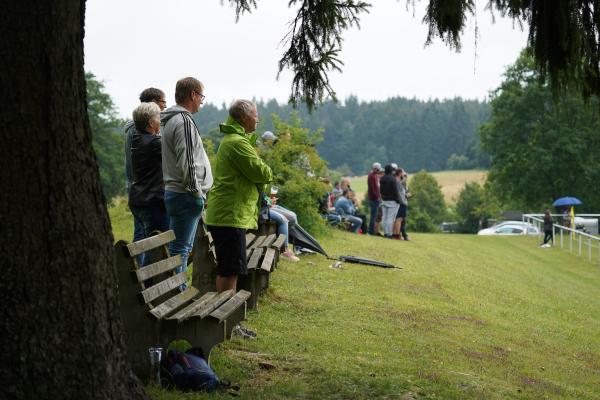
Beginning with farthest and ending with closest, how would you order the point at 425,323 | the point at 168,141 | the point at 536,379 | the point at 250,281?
the point at 425,323
the point at 250,281
the point at 536,379
the point at 168,141

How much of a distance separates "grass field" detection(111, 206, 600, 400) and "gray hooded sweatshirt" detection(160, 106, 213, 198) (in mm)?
1328

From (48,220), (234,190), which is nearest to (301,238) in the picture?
(234,190)

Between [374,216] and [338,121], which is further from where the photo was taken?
[338,121]

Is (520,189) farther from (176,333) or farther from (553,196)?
(176,333)

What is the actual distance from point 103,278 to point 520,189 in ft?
178

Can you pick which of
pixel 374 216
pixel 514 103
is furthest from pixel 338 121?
pixel 374 216

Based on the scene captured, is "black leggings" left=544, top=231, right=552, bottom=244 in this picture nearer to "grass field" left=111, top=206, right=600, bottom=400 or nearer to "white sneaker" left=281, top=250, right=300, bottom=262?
"grass field" left=111, top=206, right=600, bottom=400

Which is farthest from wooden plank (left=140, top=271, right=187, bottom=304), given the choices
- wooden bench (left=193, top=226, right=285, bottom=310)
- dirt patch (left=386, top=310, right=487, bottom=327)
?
Answer: dirt patch (left=386, top=310, right=487, bottom=327)

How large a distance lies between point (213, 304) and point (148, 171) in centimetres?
177

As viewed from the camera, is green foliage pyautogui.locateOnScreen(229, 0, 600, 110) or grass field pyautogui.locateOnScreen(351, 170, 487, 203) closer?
Result: green foliage pyautogui.locateOnScreen(229, 0, 600, 110)

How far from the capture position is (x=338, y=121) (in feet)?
542

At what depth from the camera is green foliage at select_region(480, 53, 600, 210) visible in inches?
2116

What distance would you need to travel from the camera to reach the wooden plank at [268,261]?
848 centimetres

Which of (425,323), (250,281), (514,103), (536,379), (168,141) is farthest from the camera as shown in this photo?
(514,103)
